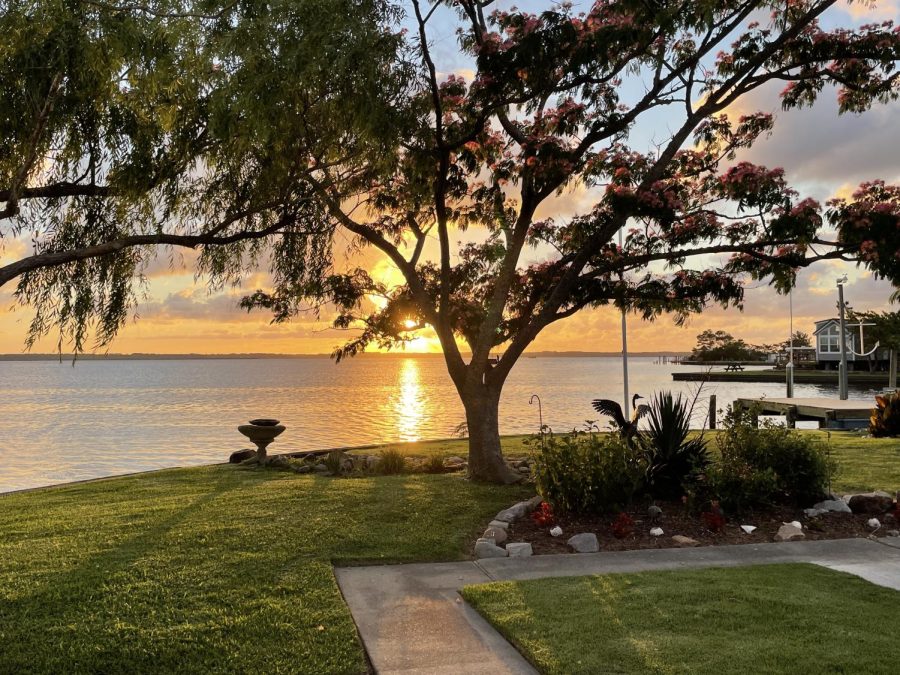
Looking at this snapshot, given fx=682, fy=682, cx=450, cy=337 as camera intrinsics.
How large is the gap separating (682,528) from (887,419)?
1457cm

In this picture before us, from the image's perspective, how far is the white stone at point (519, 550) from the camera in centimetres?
700

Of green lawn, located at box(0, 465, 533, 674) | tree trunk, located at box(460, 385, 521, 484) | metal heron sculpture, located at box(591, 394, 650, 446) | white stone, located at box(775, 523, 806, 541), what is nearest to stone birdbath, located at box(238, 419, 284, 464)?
green lawn, located at box(0, 465, 533, 674)

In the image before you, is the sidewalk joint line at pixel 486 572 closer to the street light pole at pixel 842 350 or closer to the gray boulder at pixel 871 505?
the gray boulder at pixel 871 505

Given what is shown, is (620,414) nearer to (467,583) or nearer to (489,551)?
(489,551)

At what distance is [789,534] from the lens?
764 cm

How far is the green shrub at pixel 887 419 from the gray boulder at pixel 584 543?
15.7 meters

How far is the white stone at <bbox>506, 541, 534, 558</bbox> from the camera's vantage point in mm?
7004

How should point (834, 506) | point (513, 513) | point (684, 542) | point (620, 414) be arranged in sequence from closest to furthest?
1. point (684, 542)
2. point (513, 513)
3. point (834, 506)
4. point (620, 414)

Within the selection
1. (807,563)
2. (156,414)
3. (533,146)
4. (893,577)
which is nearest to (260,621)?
(807,563)

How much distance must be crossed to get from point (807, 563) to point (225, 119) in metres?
6.89

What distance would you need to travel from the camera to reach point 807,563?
6.63 metres

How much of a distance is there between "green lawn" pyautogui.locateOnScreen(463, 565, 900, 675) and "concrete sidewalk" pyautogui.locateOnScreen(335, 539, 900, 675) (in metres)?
0.21

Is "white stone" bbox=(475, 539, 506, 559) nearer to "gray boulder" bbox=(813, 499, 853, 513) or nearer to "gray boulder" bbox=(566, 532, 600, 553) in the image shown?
"gray boulder" bbox=(566, 532, 600, 553)

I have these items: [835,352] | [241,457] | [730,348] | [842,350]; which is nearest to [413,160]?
[241,457]
